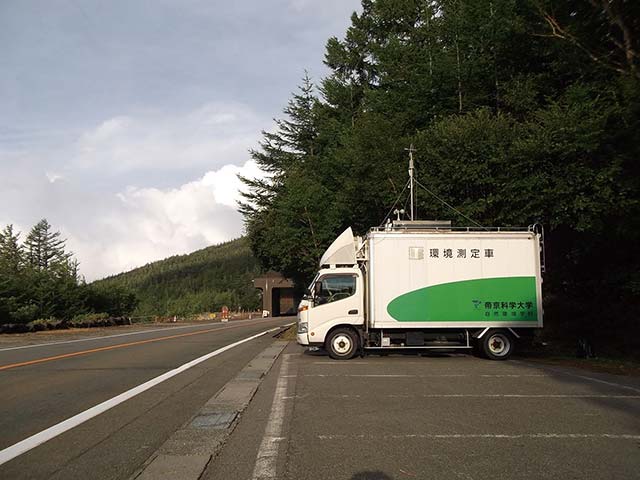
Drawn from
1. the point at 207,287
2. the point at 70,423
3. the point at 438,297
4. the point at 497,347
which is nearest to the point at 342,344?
the point at 438,297

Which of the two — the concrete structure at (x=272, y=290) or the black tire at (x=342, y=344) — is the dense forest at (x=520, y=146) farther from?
the concrete structure at (x=272, y=290)

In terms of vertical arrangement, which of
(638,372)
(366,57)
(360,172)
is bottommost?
(638,372)

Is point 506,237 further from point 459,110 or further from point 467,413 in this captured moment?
point 459,110

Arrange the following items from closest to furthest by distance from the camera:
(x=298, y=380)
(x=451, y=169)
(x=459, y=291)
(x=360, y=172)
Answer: (x=298, y=380) < (x=459, y=291) < (x=451, y=169) < (x=360, y=172)

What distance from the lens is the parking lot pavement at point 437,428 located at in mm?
5367

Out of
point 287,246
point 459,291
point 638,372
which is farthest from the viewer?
point 287,246

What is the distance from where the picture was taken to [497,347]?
49.1 feet

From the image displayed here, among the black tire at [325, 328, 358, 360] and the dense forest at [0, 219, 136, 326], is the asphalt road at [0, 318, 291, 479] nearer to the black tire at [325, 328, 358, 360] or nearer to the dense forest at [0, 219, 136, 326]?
the black tire at [325, 328, 358, 360]

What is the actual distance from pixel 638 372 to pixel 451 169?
34.7ft

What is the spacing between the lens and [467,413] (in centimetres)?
789

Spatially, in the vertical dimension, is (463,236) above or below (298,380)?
above

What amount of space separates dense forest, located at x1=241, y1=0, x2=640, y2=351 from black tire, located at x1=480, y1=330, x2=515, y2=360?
526cm

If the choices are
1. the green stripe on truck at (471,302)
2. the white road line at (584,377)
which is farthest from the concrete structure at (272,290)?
the white road line at (584,377)

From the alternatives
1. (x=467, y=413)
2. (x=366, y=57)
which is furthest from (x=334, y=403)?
(x=366, y=57)
